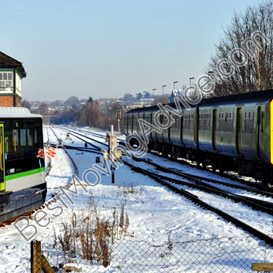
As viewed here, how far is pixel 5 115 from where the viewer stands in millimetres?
11859

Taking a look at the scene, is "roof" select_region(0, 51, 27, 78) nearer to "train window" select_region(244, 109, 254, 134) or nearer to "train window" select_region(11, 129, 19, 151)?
"train window" select_region(244, 109, 254, 134)

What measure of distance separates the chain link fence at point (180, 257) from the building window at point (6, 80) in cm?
3408

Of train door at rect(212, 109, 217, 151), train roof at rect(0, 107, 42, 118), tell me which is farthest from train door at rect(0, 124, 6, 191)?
train door at rect(212, 109, 217, 151)

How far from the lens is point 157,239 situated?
33.6ft

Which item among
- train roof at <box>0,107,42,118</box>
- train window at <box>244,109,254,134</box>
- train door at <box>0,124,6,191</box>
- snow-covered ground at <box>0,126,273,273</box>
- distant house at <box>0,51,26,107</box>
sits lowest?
snow-covered ground at <box>0,126,273,273</box>

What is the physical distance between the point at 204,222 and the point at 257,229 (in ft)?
4.05

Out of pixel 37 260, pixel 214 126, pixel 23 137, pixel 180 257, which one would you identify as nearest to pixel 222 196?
pixel 23 137

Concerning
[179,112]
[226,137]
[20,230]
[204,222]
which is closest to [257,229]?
[204,222]

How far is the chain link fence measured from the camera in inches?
320

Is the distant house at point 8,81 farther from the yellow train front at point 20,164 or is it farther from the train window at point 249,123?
the yellow train front at point 20,164

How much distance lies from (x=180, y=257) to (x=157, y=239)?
150 centimetres

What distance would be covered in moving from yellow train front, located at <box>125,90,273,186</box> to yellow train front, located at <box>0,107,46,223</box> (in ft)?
23.1

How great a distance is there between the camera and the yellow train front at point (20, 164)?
11602 mm

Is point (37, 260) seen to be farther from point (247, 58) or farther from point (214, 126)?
point (247, 58)
